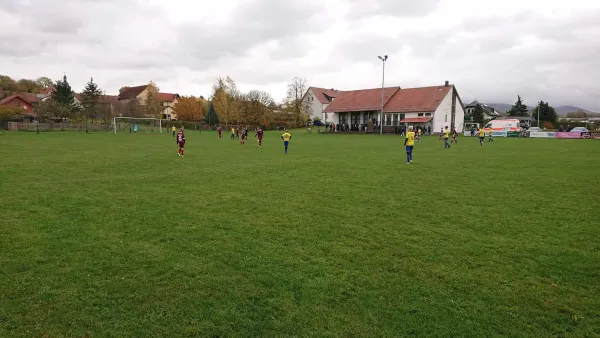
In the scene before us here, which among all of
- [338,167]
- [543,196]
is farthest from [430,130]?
[543,196]

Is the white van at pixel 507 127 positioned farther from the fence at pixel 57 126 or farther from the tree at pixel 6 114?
the tree at pixel 6 114

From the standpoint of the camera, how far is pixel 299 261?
229 inches

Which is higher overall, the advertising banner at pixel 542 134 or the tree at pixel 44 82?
the tree at pixel 44 82

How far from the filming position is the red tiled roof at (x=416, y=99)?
5997 centimetres

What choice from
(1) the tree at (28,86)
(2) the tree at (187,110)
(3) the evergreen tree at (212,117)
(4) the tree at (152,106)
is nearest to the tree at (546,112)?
(3) the evergreen tree at (212,117)

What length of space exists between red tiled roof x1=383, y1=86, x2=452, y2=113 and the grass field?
168 feet

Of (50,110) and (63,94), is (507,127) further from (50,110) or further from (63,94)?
(63,94)

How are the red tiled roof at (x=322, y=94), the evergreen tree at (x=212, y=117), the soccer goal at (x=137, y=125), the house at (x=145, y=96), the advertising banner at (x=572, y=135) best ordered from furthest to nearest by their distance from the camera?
the house at (x=145, y=96)
the red tiled roof at (x=322, y=94)
the evergreen tree at (x=212, y=117)
the soccer goal at (x=137, y=125)
the advertising banner at (x=572, y=135)

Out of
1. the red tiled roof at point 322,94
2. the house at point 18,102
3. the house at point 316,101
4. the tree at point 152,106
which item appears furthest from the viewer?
the red tiled roof at point 322,94

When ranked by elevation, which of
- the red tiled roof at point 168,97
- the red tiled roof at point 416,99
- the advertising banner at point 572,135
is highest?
the red tiled roof at point 168,97

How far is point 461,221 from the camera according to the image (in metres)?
8.06

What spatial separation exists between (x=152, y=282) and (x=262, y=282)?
1527mm

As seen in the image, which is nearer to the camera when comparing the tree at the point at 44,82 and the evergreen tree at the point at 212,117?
the evergreen tree at the point at 212,117

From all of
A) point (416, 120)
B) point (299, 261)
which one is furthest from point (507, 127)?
point (299, 261)
